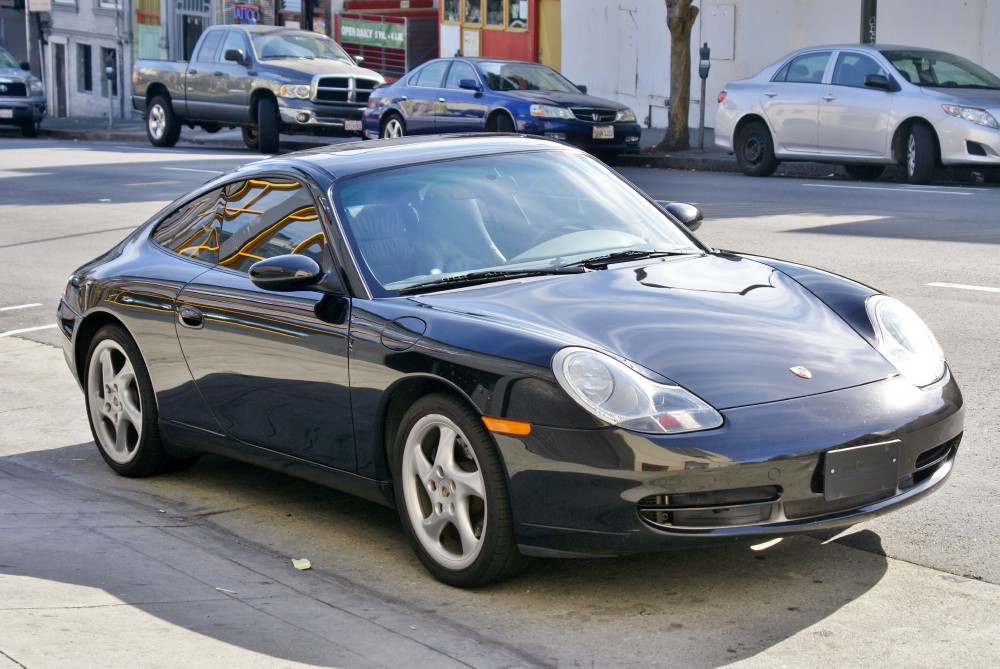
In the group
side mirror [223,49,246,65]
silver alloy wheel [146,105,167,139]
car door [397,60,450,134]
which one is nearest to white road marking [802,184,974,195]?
car door [397,60,450,134]

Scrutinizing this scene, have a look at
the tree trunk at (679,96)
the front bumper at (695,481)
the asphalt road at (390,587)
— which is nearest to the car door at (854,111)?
the tree trunk at (679,96)

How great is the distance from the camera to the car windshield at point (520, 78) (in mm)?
21688

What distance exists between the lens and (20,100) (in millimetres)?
34156

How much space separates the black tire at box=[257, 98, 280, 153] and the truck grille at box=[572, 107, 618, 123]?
610 cm

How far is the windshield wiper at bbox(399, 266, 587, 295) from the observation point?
5184 millimetres

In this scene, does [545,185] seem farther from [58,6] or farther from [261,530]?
[58,6]

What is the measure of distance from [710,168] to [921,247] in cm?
1064

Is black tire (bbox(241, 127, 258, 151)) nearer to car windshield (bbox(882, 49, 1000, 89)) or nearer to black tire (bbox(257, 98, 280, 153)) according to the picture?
black tire (bbox(257, 98, 280, 153))

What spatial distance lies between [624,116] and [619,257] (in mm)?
16822

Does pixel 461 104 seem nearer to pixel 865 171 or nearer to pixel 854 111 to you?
pixel 865 171

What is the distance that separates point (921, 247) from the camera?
37.6 feet

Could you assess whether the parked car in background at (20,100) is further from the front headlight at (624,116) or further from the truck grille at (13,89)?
the front headlight at (624,116)

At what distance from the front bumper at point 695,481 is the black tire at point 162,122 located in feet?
80.0

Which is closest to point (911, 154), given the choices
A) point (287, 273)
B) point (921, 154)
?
point (921, 154)
